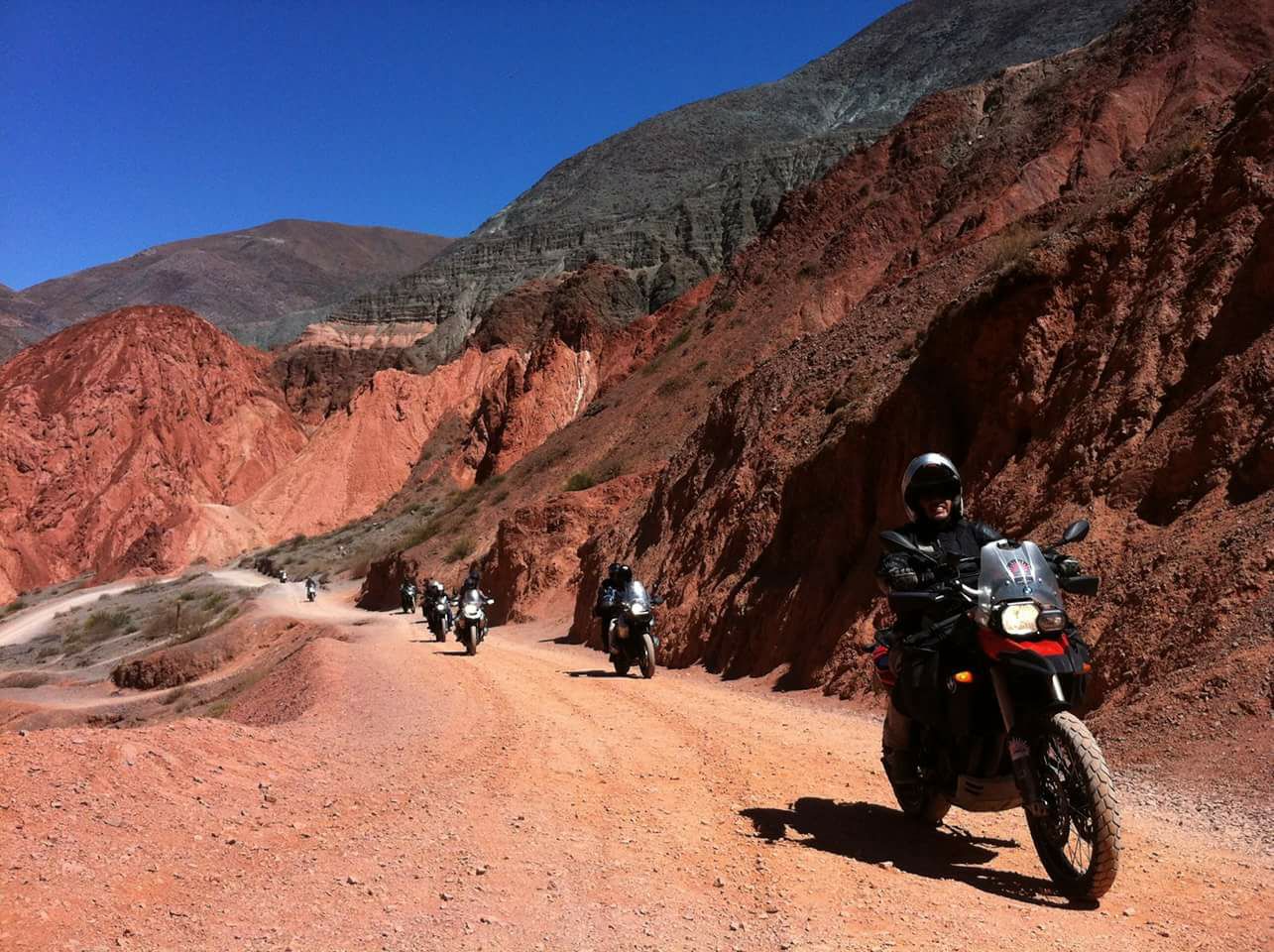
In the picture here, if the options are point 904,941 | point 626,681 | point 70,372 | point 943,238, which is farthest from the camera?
point 70,372

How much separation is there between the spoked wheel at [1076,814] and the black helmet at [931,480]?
1433 millimetres

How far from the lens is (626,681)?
46.1 feet

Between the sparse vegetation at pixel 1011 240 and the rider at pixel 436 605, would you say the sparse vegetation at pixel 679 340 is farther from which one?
the rider at pixel 436 605

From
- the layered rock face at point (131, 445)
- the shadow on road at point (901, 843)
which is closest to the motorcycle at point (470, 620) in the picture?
the shadow on road at point (901, 843)

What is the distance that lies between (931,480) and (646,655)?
9.66 meters

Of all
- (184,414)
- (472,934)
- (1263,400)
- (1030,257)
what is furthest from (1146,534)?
(184,414)

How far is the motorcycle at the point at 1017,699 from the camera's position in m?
4.37

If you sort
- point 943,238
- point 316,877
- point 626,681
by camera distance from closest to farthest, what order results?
point 316,877, point 626,681, point 943,238

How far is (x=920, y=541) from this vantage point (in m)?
5.50

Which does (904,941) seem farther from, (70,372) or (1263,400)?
(70,372)

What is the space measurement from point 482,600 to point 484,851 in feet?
51.2

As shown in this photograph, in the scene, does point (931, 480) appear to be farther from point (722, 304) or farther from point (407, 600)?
point (722, 304)

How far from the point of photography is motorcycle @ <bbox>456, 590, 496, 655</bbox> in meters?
19.4

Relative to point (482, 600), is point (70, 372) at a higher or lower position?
higher
